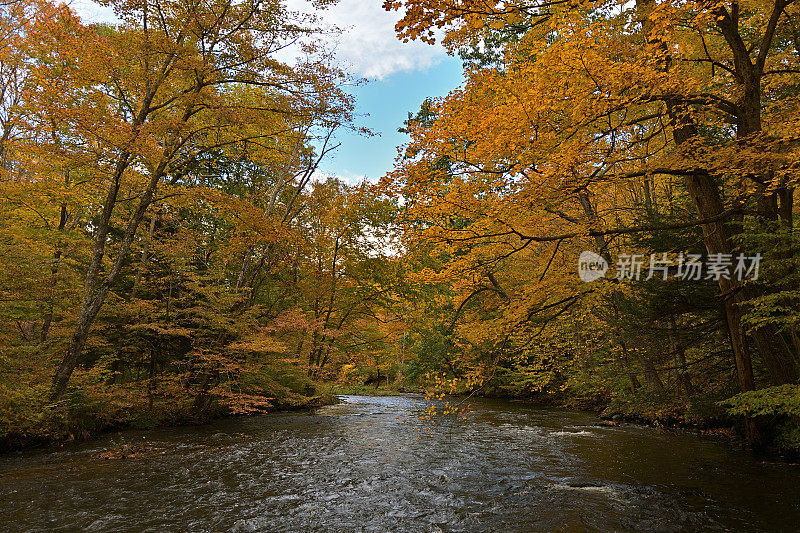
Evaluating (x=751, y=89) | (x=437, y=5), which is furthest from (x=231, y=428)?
(x=751, y=89)

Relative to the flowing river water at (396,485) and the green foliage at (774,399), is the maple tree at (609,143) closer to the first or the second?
the green foliage at (774,399)

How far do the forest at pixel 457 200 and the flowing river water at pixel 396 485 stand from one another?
1194mm

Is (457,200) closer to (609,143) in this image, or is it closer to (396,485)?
(609,143)

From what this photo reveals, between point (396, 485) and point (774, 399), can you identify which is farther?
point (396, 485)

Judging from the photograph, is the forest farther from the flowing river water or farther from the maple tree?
the flowing river water

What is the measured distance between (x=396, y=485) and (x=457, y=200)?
4.68 metres

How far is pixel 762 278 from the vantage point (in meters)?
6.68

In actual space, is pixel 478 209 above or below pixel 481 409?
above

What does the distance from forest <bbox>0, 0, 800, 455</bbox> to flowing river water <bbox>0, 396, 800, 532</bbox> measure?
1.19 metres

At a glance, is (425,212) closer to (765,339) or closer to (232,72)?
(765,339)

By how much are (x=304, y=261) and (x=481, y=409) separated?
9.69 metres

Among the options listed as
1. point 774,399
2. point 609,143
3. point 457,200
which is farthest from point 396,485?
point 609,143

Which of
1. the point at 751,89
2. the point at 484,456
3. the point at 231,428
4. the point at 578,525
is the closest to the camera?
the point at 578,525

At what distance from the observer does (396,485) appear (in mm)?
6621
